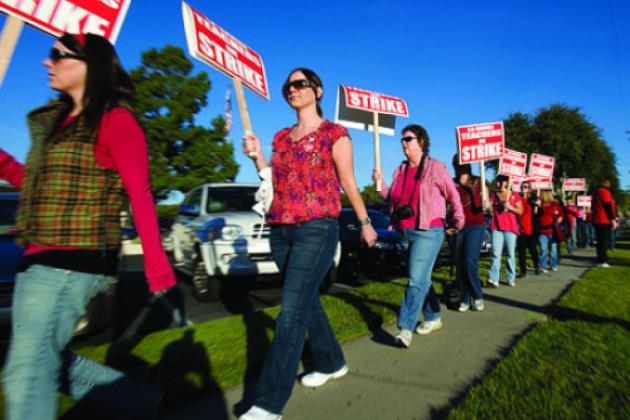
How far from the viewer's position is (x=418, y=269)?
393cm

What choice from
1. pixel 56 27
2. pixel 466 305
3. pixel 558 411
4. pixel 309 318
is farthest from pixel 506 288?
pixel 56 27

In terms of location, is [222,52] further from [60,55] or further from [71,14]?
[60,55]

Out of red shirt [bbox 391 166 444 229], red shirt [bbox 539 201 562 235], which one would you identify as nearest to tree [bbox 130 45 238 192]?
red shirt [bbox 539 201 562 235]

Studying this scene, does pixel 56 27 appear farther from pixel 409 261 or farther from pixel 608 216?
pixel 608 216

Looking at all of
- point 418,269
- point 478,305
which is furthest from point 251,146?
point 478,305

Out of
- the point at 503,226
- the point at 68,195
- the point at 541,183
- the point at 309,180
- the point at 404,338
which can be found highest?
the point at 541,183

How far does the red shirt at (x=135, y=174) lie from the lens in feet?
5.66

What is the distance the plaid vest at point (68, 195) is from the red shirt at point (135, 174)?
0.15 feet

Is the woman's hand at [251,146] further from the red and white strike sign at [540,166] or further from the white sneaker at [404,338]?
the red and white strike sign at [540,166]

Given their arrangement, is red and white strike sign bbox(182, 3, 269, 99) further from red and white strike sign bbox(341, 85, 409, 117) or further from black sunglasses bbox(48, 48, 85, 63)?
red and white strike sign bbox(341, 85, 409, 117)

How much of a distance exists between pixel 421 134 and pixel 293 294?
2369mm

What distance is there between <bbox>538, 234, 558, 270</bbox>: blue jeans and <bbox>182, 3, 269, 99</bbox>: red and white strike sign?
7.67 metres

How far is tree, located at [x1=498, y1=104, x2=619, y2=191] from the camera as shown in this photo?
38375 millimetres

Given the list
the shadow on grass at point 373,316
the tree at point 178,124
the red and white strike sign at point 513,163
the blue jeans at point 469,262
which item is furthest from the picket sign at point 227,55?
the tree at point 178,124
